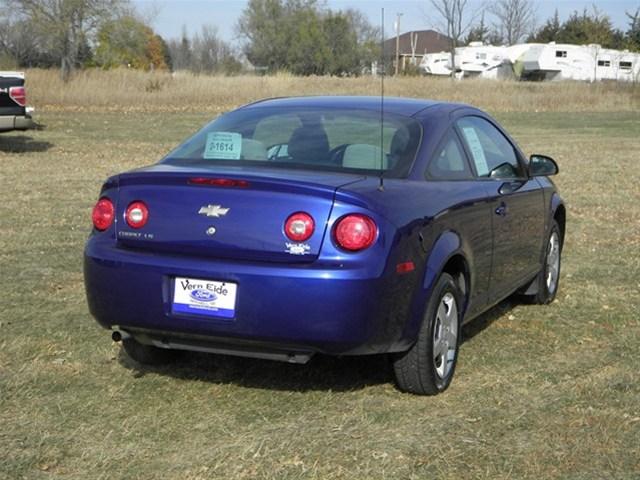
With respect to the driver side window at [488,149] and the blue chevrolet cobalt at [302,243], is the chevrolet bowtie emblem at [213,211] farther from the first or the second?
the driver side window at [488,149]

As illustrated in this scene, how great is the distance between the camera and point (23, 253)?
28.6 feet

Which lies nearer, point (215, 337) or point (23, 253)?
point (215, 337)

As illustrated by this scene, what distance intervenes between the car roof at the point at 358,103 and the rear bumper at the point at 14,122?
12.8m

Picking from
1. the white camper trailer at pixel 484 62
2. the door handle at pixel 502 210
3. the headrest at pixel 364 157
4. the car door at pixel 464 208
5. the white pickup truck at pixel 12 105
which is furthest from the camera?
the white camper trailer at pixel 484 62

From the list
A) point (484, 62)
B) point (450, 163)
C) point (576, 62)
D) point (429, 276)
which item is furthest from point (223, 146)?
point (484, 62)

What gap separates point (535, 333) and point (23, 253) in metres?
4.49

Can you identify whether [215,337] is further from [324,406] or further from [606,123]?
[606,123]

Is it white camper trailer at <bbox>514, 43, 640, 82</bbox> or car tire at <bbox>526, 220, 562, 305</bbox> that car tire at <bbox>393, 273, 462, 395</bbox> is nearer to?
car tire at <bbox>526, 220, 562, 305</bbox>

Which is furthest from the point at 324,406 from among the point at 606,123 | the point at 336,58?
the point at 336,58

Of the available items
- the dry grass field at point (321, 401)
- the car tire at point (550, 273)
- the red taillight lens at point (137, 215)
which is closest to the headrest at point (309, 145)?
the red taillight lens at point (137, 215)

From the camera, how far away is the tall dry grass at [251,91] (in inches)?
1369

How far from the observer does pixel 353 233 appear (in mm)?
4453

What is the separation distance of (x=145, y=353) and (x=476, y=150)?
2215mm

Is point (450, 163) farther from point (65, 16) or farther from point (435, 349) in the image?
point (65, 16)
